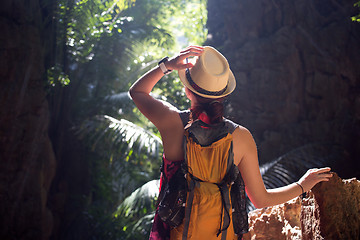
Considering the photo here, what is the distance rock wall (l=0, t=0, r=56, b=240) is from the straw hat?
3472 millimetres

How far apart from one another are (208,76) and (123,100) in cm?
475

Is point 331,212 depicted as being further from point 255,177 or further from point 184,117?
point 184,117

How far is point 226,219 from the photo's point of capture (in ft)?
4.52

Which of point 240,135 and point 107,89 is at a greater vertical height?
point 107,89

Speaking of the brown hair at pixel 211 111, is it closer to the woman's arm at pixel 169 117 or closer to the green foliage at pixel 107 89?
the woman's arm at pixel 169 117

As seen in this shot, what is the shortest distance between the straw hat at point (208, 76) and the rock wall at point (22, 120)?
3472 mm

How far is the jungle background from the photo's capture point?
15.0ft

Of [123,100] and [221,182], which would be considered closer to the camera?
[221,182]

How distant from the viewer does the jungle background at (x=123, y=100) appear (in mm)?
4584

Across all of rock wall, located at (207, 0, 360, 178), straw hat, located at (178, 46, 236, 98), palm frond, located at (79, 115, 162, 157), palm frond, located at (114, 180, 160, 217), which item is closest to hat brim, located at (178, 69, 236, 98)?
straw hat, located at (178, 46, 236, 98)

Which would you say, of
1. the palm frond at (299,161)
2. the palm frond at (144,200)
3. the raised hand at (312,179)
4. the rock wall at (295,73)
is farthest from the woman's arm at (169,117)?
the rock wall at (295,73)

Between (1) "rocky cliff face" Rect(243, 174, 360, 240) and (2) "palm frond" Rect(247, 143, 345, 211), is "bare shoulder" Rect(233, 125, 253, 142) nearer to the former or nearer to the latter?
(1) "rocky cliff face" Rect(243, 174, 360, 240)

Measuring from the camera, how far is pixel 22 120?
14.8ft

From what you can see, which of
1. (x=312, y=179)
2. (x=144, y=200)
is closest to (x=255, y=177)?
(x=312, y=179)
